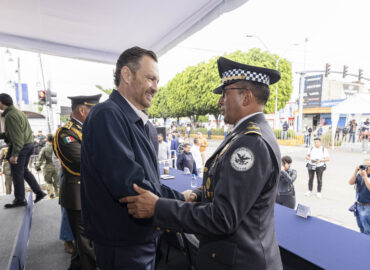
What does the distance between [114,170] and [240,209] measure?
23.6 inches

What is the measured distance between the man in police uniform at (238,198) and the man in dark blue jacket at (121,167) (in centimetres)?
12

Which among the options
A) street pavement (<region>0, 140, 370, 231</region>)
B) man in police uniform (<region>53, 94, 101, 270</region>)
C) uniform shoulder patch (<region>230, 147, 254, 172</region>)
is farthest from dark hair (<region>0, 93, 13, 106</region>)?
uniform shoulder patch (<region>230, 147, 254, 172</region>)

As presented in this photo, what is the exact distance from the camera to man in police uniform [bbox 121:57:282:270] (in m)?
0.96

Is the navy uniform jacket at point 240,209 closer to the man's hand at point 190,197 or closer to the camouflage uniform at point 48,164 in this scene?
the man's hand at point 190,197

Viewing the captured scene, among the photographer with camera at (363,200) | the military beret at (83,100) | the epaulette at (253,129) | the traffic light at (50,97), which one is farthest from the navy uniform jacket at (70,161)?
the traffic light at (50,97)

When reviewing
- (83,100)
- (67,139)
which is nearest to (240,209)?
(67,139)

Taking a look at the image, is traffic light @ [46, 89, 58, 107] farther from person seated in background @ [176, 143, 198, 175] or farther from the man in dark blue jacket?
the man in dark blue jacket

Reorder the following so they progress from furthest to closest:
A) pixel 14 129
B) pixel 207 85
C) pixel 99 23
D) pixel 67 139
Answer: pixel 207 85 → pixel 14 129 → pixel 99 23 → pixel 67 139

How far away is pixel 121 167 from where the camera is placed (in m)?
1.00

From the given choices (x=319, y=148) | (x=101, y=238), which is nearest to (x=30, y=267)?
(x=101, y=238)

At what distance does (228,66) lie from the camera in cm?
129

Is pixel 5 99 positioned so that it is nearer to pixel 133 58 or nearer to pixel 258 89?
pixel 133 58

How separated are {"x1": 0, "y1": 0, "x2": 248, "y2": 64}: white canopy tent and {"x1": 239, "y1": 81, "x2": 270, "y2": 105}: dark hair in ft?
4.58

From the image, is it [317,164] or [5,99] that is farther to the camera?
[317,164]
